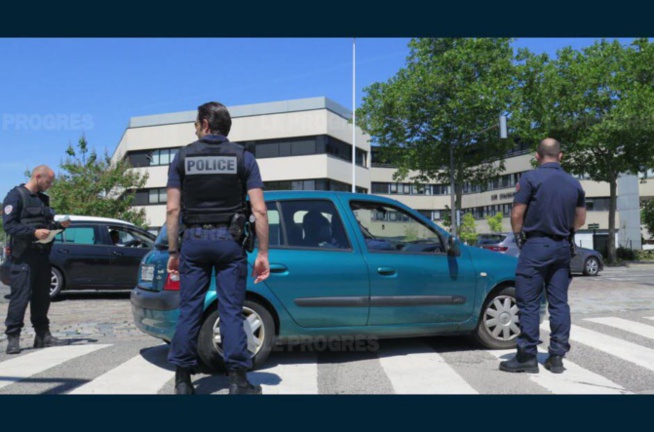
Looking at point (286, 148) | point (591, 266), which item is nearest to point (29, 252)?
point (591, 266)

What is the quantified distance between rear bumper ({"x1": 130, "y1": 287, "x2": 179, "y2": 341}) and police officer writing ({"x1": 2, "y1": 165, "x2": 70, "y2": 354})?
1.77 meters

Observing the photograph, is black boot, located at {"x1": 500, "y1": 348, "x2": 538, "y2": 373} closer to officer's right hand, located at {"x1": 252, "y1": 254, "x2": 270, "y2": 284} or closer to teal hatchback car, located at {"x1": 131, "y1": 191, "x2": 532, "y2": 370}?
teal hatchback car, located at {"x1": 131, "y1": 191, "x2": 532, "y2": 370}

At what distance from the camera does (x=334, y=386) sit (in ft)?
15.2

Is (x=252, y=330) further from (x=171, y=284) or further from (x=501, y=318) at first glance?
(x=501, y=318)

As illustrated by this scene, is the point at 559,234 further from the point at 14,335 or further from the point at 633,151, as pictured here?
the point at 633,151

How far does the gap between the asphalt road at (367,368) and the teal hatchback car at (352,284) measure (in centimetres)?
31

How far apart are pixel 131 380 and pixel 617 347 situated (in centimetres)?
482

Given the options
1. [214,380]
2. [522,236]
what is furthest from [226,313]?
[522,236]

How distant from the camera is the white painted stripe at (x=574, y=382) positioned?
14.7 feet

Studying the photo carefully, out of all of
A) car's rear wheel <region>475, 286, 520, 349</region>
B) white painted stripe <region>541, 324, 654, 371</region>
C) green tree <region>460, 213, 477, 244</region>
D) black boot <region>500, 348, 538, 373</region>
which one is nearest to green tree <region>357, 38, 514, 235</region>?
green tree <region>460, 213, 477, 244</region>

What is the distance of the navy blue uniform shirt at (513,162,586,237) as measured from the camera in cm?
499

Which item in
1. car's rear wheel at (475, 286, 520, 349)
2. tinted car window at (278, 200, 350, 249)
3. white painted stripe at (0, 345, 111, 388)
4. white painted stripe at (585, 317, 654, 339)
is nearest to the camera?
white painted stripe at (0, 345, 111, 388)

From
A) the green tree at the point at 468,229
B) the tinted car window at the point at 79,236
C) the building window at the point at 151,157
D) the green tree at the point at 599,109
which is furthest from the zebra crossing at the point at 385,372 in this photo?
the building window at the point at 151,157

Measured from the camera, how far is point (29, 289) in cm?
631
